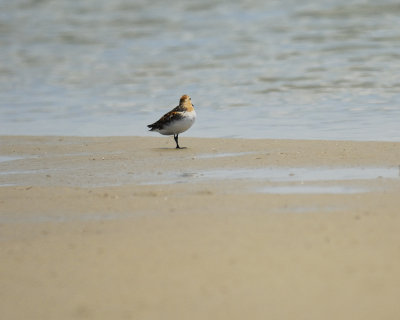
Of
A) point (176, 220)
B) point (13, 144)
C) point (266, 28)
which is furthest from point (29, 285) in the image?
point (266, 28)

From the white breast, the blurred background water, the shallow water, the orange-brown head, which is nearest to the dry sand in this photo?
the shallow water

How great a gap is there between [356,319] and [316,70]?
1506 centimetres

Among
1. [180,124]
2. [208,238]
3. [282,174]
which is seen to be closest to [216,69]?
[180,124]

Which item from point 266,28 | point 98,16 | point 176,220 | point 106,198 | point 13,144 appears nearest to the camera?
point 176,220

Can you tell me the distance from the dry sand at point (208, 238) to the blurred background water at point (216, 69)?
3255mm

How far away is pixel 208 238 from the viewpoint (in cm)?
660

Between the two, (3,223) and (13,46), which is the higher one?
(13,46)

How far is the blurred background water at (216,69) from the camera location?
47.1 feet

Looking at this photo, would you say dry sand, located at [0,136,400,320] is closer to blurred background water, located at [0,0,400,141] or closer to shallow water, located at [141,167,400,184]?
shallow water, located at [141,167,400,184]

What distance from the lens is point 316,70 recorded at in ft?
64.6

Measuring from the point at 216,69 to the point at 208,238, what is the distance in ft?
47.7

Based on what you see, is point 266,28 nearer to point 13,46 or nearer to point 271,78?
point 13,46

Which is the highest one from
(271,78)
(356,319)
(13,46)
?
(13,46)

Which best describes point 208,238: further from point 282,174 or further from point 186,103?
point 186,103
